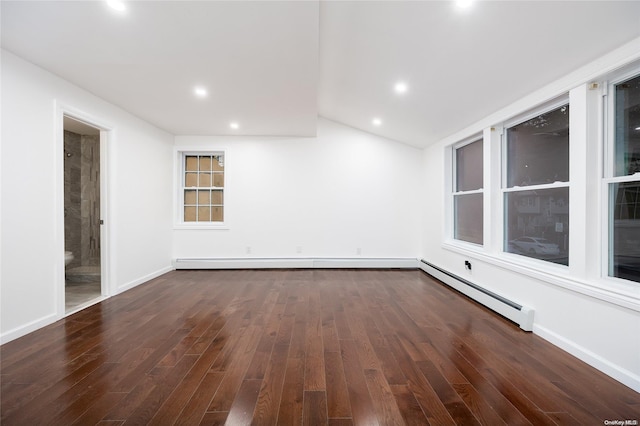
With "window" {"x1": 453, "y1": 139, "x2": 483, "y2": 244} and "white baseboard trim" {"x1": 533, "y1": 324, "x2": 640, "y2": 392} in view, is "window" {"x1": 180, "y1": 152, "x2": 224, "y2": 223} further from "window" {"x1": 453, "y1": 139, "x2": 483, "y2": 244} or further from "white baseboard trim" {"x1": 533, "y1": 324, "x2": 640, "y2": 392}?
"white baseboard trim" {"x1": 533, "y1": 324, "x2": 640, "y2": 392}

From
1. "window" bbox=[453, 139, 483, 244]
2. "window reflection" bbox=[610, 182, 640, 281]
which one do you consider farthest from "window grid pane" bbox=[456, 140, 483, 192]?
"window reflection" bbox=[610, 182, 640, 281]

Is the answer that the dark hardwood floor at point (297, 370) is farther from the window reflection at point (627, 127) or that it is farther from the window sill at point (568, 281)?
the window reflection at point (627, 127)

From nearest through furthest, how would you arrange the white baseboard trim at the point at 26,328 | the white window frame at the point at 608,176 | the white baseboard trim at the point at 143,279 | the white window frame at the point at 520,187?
1. the white window frame at the point at 608,176
2. the white baseboard trim at the point at 26,328
3. the white window frame at the point at 520,187
4. the white baseboard trim at the point at 143,279

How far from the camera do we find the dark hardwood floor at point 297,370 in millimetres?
1415

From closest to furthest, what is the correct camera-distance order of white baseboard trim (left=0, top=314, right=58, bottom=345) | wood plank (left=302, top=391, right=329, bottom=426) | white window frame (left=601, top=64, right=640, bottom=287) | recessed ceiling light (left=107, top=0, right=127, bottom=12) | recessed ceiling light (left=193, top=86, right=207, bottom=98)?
wood plank (left=302, top=391, right=329, bottom=426), recessed ceiling light (left=107, top=0, right=127, bottom=12), white window frame (left=601, top=64, right=640, bottom=287), white baseboard trim (left=0, top=314, right=58, bottom=345), recessed ceiling light (left=193, top=86, right=207, bottom=98)

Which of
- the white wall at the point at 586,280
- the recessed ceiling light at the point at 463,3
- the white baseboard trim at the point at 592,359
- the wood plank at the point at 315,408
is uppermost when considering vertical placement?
the recessed ceiling light at the point at 463,3

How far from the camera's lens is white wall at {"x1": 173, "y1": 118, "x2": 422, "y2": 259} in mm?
4883

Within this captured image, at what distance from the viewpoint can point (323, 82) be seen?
350cm

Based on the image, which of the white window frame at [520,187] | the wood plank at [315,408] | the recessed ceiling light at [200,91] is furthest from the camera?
the recessed ceiling light at [200,91]

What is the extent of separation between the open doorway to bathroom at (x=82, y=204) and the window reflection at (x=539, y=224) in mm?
5981

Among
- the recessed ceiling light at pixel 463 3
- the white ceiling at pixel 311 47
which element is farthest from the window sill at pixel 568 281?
the recessed ceiling light at pixel 463 3

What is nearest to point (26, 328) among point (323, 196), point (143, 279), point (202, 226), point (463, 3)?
point (143, 279)

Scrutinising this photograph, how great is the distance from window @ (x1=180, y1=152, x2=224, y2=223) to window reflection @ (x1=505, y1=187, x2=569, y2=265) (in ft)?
15.3

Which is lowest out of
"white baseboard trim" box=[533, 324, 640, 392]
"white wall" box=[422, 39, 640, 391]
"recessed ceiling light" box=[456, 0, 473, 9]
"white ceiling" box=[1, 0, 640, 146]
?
"white baseboard trim" box=[533, 324, 640, 392]
